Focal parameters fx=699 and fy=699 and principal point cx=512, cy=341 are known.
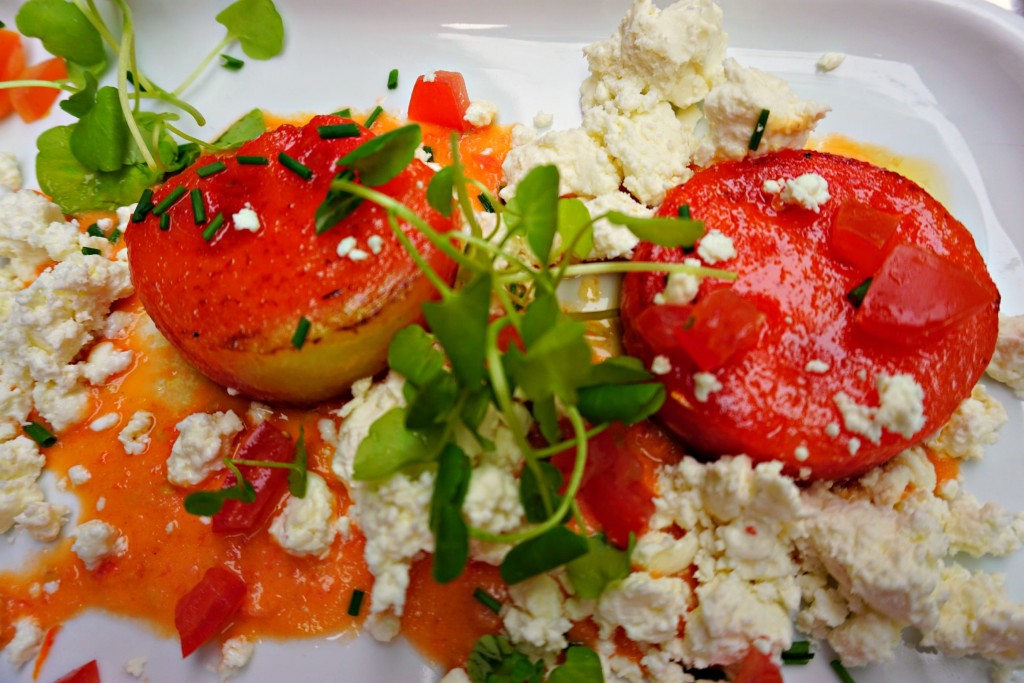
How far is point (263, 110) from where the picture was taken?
266 cm

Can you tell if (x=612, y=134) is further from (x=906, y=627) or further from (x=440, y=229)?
(x=906, y=627)

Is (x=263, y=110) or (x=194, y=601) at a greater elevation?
(x=263, y=110)

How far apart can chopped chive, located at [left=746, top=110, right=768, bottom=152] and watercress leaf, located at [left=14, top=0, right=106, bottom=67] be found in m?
2.35

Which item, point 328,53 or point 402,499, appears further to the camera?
point 328,53

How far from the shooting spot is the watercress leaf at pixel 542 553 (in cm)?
158

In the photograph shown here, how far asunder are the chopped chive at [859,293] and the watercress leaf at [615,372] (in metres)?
0.59

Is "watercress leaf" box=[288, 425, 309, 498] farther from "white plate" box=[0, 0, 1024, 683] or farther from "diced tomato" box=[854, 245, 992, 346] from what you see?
"diced tomato" box=[854, 245, 992, 346]

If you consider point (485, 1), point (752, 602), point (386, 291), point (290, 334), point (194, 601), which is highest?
point (485, 1)

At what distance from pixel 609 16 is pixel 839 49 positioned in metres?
0.88

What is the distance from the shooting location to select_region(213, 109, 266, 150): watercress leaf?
8.34 feet

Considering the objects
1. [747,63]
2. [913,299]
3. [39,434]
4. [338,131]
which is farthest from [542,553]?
[747,63]

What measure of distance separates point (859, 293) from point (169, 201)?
1862 mm

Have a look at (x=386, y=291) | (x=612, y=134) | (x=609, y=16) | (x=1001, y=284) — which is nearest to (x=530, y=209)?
(x=386, y=291)

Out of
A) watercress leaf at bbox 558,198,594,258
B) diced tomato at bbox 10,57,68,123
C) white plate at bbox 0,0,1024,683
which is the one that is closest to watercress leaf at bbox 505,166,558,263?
watercress leaf at bbox 558,198,594,258
